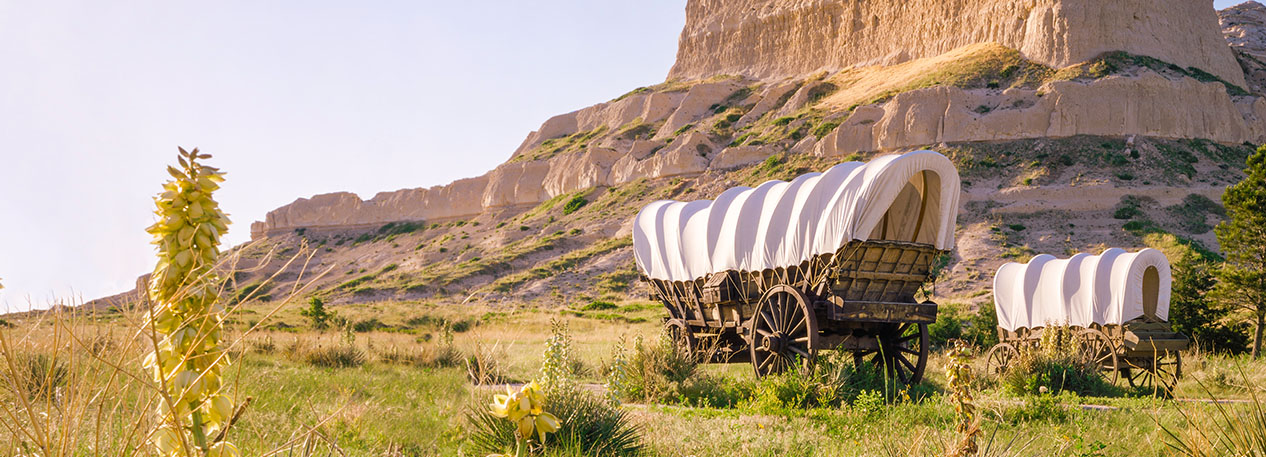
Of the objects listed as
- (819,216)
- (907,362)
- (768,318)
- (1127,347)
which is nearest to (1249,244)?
(1127,347)

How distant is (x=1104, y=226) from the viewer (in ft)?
131

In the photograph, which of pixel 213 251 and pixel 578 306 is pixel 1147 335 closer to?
pixel 213 251

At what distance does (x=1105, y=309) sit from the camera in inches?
516

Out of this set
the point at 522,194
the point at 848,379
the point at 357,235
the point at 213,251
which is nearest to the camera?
the point at 213,251

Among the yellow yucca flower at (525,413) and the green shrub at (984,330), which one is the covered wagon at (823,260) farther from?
the green shrub at (984,330)

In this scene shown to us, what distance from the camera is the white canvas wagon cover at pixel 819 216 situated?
9992 mm

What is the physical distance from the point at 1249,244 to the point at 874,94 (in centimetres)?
4016

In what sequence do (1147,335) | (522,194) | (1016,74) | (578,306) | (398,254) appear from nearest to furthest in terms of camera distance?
(1147,335) < (578,306) < (1016,74) < (398,254) < (522,194)

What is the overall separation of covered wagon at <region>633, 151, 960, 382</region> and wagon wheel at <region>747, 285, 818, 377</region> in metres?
0.02

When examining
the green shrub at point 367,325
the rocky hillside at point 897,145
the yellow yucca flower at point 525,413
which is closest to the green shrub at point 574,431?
the yellow yucca flower at point 525,413

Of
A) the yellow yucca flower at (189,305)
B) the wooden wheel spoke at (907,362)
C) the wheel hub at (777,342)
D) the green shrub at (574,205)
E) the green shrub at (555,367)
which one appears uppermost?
the green shrub at (574,205)

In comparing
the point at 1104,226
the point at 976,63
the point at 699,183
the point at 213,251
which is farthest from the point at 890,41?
the point at 213,251

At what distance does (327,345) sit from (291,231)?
75.3 meters

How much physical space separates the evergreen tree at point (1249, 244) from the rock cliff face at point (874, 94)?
28469 mm
